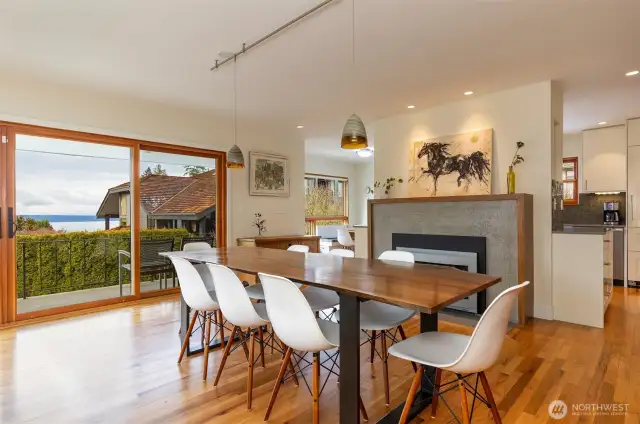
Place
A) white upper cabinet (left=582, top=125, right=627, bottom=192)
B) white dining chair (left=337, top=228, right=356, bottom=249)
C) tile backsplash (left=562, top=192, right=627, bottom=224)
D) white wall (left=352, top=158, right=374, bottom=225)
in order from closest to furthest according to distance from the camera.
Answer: white upper cabinet (left=582, top=125, right=627, bottom=192) → tile backsplash (left=562, top=192, right=627, bottom=224) → white dining chair (left=337, top=228, right=356, bottom=249) → white wall (left=352, top=158, right=374, bottom=225)

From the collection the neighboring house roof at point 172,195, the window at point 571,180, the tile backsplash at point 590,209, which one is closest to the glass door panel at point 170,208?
the neighboring house roof at point 172,195

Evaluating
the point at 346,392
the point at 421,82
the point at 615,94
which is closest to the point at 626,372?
the point at 346,392

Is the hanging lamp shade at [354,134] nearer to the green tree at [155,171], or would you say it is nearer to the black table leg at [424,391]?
the black table leg at [424,391]

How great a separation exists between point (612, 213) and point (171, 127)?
22.9 feet

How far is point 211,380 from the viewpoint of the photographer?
2.48 meters

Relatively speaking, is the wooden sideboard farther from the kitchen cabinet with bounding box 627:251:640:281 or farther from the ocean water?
the kitchen cabinet with bounding box 627:251:640:281

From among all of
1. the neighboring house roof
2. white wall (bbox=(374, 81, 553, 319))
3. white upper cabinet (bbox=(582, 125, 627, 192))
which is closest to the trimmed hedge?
the neighboring house roof

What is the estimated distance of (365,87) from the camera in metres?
4.07

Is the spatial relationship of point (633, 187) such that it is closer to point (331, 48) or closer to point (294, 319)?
point (331, 48)

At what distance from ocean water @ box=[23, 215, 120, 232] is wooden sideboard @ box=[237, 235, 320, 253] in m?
1.78

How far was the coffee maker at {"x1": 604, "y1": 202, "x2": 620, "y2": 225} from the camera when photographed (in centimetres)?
575

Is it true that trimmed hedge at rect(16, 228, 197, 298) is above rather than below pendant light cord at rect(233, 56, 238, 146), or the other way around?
below

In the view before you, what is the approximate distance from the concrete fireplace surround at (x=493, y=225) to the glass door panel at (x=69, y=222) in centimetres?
365

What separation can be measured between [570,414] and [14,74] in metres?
5.44
